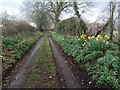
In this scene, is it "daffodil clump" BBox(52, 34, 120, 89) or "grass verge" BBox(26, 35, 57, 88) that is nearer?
"daffodil clump" BBox(52, 34, 120, 89)

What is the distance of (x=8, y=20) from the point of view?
1655cm

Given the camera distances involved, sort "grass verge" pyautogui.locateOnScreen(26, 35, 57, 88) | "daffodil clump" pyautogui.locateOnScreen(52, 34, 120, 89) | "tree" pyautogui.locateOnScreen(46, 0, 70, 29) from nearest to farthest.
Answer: "daffodil clump" pyautogui.locateOnScreen(52, 34, 120, 89) < "grass verge" pyautogui.locateOnScreen(26, 35, 57, 88) < "tree" pyautogui.locateOnScreen(46, 0, 70, 29)

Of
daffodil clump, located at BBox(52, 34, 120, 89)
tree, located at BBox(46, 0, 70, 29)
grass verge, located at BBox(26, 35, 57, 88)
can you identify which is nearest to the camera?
daffodil clump, located at BBox(52, 34, 120, 89)

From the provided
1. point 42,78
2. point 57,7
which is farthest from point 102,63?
point 57,7

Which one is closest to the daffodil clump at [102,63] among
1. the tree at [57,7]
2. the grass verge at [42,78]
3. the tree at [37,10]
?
the grass verge at [42,78]

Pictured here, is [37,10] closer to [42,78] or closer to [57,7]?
[57,7]

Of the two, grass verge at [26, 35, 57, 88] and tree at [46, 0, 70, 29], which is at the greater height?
tree at [46, 0, 70, 29]

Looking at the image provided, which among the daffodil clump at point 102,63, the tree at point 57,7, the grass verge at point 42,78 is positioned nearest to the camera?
the daffodil clump at point 102,63

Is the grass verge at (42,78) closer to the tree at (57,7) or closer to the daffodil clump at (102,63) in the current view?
the daffodil clump at (102,63)

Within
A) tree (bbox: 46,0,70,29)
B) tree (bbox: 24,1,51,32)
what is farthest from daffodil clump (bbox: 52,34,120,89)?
tree (bbox: 46,0,70,29)

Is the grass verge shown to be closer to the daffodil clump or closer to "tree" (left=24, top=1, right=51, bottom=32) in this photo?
the daffodil clump

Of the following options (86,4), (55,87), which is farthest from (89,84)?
(86,4)

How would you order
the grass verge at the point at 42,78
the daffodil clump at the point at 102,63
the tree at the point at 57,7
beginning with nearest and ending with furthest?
the daffodil clump at the point at 102,63
the grass verge at the point at 42,78
the tree at the point at 57,7

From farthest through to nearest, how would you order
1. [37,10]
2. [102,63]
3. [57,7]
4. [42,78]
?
[37,10], [57,7], [102,63], [42,78]
